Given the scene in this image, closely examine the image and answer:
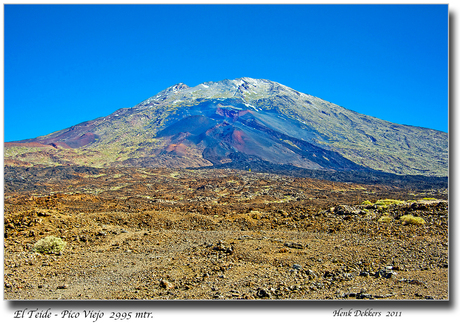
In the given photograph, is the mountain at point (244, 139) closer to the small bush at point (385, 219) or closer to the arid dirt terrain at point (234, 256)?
the arid dirt terrain at point (234, 256)

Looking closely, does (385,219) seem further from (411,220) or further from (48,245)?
(48,245)

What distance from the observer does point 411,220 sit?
509 inches

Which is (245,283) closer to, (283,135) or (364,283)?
(364,283)

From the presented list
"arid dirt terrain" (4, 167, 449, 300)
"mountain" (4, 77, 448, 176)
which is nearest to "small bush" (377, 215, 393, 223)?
"arid dirt terrain" (4, 167, 449, 300)

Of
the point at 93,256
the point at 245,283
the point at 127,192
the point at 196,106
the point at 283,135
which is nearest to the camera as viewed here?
the point at 245,283

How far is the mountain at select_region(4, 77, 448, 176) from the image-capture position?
9388cm

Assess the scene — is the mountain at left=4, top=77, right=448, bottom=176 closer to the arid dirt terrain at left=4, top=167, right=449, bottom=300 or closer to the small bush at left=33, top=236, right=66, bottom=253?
the arid dirt terrain at left=4, top=167, right=449, bottom=300

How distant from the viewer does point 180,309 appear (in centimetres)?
515

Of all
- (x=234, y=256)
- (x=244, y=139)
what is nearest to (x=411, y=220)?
(x=234, y=256)

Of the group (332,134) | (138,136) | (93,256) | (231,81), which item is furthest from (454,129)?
(231,81)

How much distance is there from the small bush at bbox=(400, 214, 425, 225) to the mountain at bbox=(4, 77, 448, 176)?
Result: 71.7 m

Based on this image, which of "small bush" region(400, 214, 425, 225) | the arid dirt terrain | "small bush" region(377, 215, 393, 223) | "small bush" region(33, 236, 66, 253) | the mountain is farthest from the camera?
the mountain

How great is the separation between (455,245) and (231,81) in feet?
656

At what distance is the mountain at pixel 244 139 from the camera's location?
308 ft
